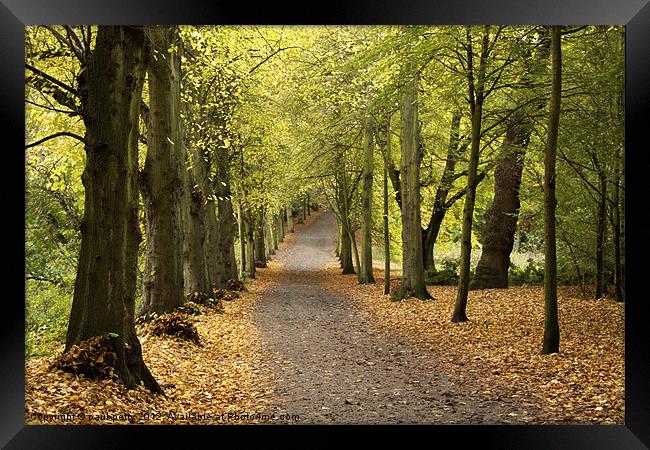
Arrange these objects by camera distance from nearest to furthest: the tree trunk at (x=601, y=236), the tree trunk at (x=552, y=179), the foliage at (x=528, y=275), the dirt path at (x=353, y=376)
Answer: the dirt path at (x=353, y=376), the tree trunk at (x=552, y=179), the tree trunk at (x=601, y=236), the foliage at (x=528, y=275)

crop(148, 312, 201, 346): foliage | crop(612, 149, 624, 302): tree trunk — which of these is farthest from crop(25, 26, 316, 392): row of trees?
crop(612, 149, 624, 302): tree trunk

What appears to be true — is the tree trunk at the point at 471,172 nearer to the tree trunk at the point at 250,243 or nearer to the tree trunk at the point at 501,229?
the tree trunk at the point at 501,229

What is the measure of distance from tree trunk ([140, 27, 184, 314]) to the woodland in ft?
0.12

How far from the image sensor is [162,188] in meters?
9.65

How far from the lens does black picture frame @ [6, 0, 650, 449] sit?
204 inches

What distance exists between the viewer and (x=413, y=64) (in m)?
10.4

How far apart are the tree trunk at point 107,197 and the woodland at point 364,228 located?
2 centimetres

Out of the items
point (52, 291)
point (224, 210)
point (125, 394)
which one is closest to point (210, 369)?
point (125, 394)

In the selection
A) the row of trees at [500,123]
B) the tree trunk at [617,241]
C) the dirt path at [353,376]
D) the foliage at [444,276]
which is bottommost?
the dirt path at [353,376]

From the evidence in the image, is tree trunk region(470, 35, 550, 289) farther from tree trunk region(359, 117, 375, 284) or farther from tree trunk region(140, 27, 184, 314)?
tree trunk region(140, 27, 184, 314)

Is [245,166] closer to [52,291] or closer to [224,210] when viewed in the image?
[224,210]

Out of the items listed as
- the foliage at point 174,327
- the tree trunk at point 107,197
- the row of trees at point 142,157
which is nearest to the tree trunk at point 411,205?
the row of trees at point 142,157
